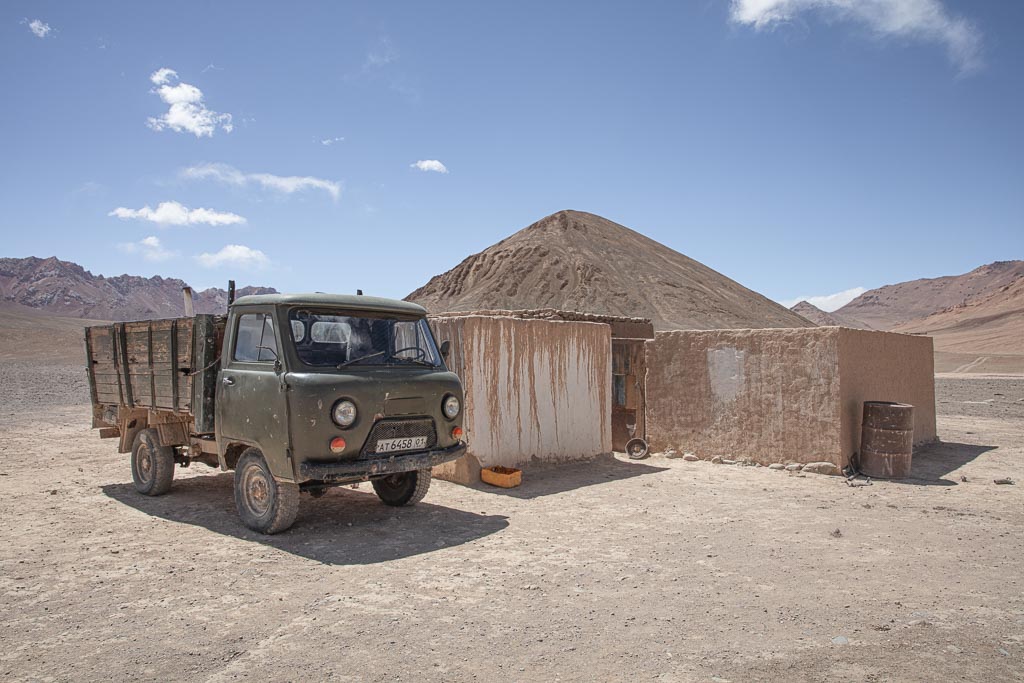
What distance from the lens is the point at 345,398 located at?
5797 millimetres

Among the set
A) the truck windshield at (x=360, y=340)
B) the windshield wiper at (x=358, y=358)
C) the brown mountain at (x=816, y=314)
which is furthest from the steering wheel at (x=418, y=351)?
the brown mountain at (x=816, y=314)

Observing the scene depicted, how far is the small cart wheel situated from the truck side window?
21.3 feet

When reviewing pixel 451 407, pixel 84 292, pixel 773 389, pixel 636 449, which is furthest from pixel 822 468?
pixel 84 292

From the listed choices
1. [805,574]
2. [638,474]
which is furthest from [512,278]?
[805,574]

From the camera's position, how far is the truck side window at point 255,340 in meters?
6.18

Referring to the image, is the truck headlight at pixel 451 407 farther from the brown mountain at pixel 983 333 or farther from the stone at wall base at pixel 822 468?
the brown mountain at pixel 983 333

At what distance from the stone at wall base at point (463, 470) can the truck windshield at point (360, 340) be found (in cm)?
230

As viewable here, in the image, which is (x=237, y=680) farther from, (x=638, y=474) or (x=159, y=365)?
(x=638, y=474)

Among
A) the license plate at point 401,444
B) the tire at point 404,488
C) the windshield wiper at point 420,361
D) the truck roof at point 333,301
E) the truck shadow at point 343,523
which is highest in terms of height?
the truck roof at point 333,301

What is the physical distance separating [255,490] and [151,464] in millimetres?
2277

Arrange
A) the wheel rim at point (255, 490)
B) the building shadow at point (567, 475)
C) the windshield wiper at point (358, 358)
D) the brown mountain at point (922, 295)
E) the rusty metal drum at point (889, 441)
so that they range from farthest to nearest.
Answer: the brown mountain at point (922, 295) < the rusty metal drum at point (889, 441) < the building shadow at point (567, 475) < the wheel rim at point (255, 490) < the windshield wiper at point (358, 358)

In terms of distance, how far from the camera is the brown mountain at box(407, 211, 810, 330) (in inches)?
2409

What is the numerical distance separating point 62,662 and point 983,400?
85.4ft

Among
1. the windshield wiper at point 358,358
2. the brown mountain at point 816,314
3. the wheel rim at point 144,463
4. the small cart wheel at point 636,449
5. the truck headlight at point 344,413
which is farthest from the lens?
the brown mountain at point 816,314
